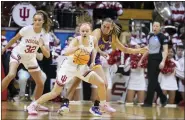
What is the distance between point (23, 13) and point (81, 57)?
1.41m

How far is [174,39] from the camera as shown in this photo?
12562 mm

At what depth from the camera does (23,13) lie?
6.92 m

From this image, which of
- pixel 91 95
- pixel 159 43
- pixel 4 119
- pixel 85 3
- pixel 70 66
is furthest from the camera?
pixel 85 3

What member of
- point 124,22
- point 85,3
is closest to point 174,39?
point 124,22

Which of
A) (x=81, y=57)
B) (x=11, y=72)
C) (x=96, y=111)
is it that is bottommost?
(x=96, y=111)

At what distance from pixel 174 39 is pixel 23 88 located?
5.24m

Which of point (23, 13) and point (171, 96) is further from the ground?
point (23, 13)

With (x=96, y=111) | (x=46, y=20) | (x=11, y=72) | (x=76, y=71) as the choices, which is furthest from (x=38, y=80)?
(x=46, y=20)

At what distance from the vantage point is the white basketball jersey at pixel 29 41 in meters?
6.27

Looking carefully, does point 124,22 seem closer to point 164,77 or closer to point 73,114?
point 164,77

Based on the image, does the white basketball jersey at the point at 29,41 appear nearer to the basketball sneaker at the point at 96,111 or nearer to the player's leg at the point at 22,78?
the basketball sneaker at the point at 96,111

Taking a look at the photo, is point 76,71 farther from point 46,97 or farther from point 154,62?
point 154,62

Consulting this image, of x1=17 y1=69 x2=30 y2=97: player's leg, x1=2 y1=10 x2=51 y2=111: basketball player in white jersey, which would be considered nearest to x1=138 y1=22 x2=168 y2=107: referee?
x1=17 y1=69 x2=30 y2=97: player's leg

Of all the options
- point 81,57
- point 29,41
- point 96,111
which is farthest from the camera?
point 96,111
